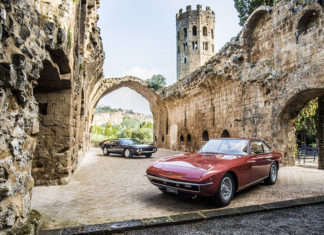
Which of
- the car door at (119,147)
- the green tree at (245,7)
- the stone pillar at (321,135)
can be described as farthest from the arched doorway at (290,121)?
the green tree at (245,7)

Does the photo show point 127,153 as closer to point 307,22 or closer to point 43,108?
point 43,108

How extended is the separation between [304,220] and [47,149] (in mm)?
5743

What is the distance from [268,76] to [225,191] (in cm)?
715

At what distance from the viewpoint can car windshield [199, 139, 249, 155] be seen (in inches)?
202

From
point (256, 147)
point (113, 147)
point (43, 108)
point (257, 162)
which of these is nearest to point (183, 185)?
point (257, 162)

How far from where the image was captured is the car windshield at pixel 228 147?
5125 mm

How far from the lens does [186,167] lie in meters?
4.12

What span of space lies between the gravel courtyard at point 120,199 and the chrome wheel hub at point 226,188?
0.76 feet

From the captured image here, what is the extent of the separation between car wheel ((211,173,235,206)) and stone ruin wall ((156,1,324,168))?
18.3 ft

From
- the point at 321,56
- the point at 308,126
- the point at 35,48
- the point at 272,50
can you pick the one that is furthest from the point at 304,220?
the point at 308,126

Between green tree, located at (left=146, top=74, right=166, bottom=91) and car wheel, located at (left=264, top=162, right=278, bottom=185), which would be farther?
green tree, located at (left=146, top=74, right=166, bottom=91)

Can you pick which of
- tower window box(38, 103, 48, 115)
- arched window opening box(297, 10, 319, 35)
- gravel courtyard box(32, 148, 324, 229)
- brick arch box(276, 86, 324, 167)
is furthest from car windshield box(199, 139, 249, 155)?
arched window opening box(297, 10, 319, 35)

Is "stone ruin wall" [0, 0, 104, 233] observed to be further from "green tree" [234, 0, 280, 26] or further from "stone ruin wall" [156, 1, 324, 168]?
"green tree" [234, 0, 280, 26]

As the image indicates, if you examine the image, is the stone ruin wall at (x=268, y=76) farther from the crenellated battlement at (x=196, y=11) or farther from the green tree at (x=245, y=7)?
the crenellated battlement at (x=196, y=11)
